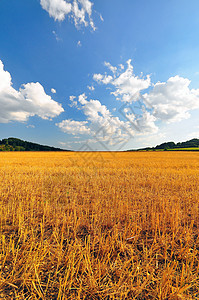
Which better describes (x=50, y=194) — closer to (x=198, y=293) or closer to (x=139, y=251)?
(x=139, y=251)

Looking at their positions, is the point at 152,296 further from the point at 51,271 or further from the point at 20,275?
the point at 20,275

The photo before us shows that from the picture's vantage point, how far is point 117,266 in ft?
6.58

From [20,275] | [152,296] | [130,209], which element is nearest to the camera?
[152,296]

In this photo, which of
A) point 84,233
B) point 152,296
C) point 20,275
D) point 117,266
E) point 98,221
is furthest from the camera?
point 98,221

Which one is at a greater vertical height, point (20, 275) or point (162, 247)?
point (20, 275)

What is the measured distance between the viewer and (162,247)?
2.48m

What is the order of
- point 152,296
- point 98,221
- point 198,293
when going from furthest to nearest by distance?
1. point 98,221
2. point 198,293
3. point 152,296

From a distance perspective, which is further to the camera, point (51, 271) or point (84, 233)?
point (84, 233)

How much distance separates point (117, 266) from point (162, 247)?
1073 mm

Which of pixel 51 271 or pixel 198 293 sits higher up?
pixel 51 271

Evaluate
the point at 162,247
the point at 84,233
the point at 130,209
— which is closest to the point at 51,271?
the point at 84,233

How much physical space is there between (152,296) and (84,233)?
1614mm

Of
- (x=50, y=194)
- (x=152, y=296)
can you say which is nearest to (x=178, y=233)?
(x=152, y=296)

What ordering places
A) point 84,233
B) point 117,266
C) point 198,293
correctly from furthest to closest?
point 84,233 → point 117,266 → point 198,293
